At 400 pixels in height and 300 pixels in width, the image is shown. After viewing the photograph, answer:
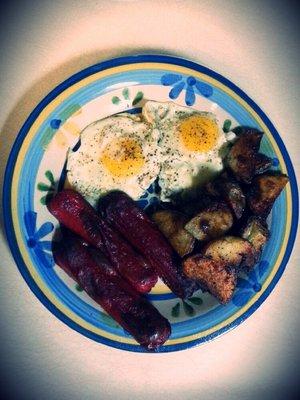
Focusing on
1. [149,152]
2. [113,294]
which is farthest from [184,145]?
[113,294]

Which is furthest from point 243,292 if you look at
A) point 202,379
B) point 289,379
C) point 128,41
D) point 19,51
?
point 19,51

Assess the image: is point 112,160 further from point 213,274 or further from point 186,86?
point 213,274

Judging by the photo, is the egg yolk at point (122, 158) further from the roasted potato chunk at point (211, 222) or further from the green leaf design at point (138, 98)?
the roasted potato chunk at point (211, 222)

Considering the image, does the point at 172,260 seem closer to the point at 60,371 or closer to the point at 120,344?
the point at 120,344

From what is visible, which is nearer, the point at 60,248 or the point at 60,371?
the point at 60,248

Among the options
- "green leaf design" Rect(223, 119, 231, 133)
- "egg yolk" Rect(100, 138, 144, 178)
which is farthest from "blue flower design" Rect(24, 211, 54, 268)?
"green leaf design" Rect(223, 119, 231, 133)
